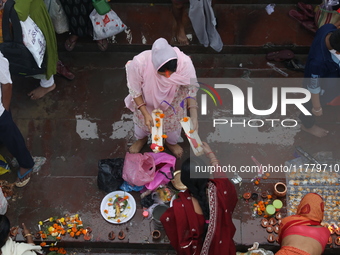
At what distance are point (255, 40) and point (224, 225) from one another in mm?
3179

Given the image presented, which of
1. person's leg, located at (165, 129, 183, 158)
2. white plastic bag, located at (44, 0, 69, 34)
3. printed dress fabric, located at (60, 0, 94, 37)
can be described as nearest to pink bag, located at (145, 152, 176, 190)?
person's leg, located at (165, 129, 183, 158)

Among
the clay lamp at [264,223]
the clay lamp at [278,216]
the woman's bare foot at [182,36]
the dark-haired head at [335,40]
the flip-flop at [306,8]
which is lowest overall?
the clay lamp at [264,223]

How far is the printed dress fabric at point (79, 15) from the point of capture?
15.2 ft

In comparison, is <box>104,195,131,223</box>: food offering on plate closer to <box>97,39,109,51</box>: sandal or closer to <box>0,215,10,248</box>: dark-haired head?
<box>0,215,10,248</box>: dark-haired head

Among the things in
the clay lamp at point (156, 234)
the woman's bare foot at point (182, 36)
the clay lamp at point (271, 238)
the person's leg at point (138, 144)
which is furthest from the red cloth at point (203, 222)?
the woman's bare foot at point (182, 36)

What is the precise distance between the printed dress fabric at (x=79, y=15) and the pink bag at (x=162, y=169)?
78.5 inches

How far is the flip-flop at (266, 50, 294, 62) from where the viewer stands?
17.3ft

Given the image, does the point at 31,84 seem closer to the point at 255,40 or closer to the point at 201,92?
the point at 201,92

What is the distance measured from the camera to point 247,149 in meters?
4.55

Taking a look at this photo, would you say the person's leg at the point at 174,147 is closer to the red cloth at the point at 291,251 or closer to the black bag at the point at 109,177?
the black bag at the point at 109,177

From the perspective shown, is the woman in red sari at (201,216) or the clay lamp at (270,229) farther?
the clay lamp at (270,229)

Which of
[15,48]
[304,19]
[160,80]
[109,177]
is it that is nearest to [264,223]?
[109,177]

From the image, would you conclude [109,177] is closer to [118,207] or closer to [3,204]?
[118,207]

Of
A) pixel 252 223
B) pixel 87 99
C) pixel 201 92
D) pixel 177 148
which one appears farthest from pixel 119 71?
pixel 252 223
